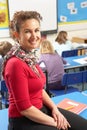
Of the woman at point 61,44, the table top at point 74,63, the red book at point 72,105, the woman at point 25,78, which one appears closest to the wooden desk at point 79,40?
the woman at point 61,44

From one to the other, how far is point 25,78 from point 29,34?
0.28 meters

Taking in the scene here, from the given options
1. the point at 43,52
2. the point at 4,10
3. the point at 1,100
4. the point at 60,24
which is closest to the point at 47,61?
the point at 43,52

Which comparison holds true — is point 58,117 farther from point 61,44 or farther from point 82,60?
point 61,44

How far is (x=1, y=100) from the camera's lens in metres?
3.33

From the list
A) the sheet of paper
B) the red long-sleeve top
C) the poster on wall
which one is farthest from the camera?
the poster on wall

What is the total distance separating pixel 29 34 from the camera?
166 centimetres

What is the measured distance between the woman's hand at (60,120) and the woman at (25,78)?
0.12 feet

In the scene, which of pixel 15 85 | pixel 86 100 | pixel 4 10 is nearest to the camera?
pixel 15 85

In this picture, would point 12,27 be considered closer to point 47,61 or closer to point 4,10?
point 47,61

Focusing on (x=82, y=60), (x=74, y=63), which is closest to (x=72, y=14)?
(x=82, y=60)

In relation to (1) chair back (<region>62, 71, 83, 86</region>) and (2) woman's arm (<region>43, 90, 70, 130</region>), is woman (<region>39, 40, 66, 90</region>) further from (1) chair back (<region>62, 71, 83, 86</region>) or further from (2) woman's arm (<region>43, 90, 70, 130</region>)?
(2) woman's arm (<region>43, 90, 70, 130</region>)

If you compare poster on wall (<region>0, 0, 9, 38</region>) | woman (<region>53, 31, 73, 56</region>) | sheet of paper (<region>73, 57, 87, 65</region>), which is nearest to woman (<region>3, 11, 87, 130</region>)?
sheet of paper (<region>73, 57, 87, 65</region>)

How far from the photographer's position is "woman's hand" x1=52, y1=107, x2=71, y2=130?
1.77 metres

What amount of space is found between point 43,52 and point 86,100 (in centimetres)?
149
